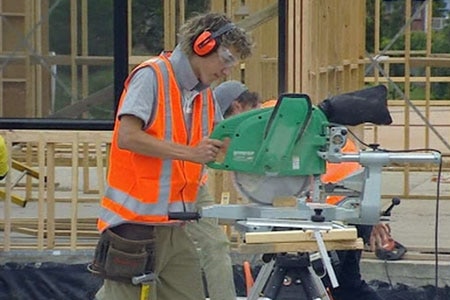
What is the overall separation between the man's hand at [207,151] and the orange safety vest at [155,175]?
0.21 m

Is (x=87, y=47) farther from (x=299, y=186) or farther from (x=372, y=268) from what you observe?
(x=299, y=186)

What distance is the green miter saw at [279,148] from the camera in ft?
13.7

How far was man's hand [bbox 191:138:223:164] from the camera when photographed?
171 inches

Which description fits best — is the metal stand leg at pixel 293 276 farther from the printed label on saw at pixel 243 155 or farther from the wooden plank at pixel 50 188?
the wooden plank at pixel 50 188

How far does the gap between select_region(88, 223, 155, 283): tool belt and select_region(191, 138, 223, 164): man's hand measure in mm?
479

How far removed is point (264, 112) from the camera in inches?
167

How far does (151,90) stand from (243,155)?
0.56m

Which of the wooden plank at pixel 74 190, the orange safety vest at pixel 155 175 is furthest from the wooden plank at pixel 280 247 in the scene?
the wooden plank at pixel 74 190

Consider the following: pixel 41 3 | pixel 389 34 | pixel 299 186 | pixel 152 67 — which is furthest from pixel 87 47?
pixel 389 34

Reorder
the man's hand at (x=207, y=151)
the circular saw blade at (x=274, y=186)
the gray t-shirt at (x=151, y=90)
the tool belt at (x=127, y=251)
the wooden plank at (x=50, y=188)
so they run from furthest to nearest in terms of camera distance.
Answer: the wooden plank at (x=50, y=188) < the tool belt at (x=127, y=251) < the gray t-shirt at (x=151, y=90) < the man's hand at (x=207, y=151) < the circular saw blade at (x=274, y=186)

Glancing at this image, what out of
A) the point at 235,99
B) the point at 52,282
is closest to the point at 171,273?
the point at 235,99

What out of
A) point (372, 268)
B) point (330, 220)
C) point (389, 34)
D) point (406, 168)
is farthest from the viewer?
point (389, 34)

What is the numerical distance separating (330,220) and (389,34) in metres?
26.2

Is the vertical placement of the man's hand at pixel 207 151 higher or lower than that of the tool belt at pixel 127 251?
higher
